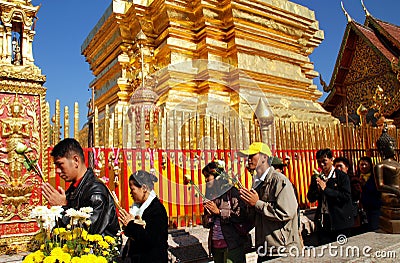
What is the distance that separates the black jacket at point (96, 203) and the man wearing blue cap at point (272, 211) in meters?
1.26

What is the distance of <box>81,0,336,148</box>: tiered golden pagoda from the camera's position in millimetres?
8508

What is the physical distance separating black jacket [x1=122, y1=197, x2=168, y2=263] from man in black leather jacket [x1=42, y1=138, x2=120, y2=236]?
243 millimetres

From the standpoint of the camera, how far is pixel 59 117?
4398mm

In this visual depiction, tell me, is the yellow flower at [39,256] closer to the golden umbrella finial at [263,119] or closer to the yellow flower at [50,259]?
the yellow flower at [50,259]

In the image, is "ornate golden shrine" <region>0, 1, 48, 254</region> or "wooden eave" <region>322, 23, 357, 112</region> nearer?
"ornate golden shrine" <region>0, 1, 48, 254</region>

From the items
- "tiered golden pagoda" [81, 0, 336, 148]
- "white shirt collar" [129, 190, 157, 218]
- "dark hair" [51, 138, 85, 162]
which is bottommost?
"white shirt collar" [129, 190, 157, 218]

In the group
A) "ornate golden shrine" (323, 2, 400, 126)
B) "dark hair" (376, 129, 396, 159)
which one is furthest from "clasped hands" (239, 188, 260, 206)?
"ornate golden shrine" (323, 2, 400, 126)

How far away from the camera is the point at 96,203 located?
254cm

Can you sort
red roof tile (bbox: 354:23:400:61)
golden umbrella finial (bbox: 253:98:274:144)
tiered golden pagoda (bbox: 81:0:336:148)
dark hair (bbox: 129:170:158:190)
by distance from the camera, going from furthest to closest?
red roof tile (bbox: 354:23:400:61), tiered golden pagoda (bbox: 81:0:336:148), golden umbrella finial (bbox: 253:98:274:144), dark hair (bbox: 129:170:158:190)

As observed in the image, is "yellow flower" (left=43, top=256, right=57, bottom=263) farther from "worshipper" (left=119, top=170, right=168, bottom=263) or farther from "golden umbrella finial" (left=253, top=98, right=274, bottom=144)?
"golden umbrella finial" (left=253, top=98, right=274, bottom=144)

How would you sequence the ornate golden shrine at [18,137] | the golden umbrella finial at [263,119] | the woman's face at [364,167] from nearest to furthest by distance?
the ornate golden shrine at [18,137] → the woman's face at [364,167] → the golden umbrella finial at [263,119]

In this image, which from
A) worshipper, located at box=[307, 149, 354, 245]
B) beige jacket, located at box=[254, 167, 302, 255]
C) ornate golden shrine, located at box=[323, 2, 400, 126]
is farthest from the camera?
ornate golden shrine, located at box=[323, 2, 400, 126]

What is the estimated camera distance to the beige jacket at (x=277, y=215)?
316cm

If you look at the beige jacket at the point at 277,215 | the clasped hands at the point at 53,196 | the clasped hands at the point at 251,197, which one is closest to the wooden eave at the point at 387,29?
the beige jacket at the point at 277,215
